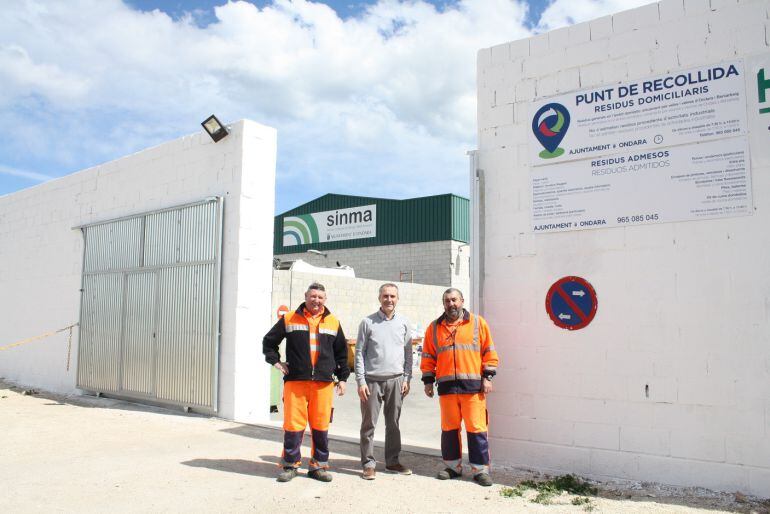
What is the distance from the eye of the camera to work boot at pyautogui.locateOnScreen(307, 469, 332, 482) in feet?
18.0

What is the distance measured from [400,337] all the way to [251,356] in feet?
11.5

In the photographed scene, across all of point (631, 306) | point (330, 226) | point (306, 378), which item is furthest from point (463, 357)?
point (330, 226)

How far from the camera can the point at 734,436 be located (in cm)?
497

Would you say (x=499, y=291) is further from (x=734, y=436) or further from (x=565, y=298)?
(x=734, y=436)

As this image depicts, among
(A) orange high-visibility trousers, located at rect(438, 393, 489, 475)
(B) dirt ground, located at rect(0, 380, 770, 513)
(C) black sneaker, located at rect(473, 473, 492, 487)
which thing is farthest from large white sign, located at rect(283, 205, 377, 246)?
(C) black sneaker, located at rect(473, 473, 492, 487)

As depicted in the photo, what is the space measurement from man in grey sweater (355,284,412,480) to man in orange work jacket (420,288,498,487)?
0.97ft

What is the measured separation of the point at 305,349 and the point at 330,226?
2396cm

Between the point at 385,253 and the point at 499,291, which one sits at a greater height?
the point at 385,253

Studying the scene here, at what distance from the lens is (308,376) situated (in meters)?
5.60

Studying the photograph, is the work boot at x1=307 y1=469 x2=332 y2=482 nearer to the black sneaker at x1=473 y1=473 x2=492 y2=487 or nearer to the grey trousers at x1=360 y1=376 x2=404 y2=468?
the grey trousers at x1=360 y1=376 x2=404 y2=468

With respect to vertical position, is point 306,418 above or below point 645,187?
below

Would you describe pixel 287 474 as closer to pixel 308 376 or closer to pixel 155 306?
pixel 308 376

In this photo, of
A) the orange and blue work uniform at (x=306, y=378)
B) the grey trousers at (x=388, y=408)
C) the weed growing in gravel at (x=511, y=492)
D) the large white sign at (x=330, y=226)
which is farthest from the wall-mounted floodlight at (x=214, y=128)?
the large white sign at (x=330, y=226)

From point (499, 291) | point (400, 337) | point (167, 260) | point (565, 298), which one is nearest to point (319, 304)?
point (400, 337)
